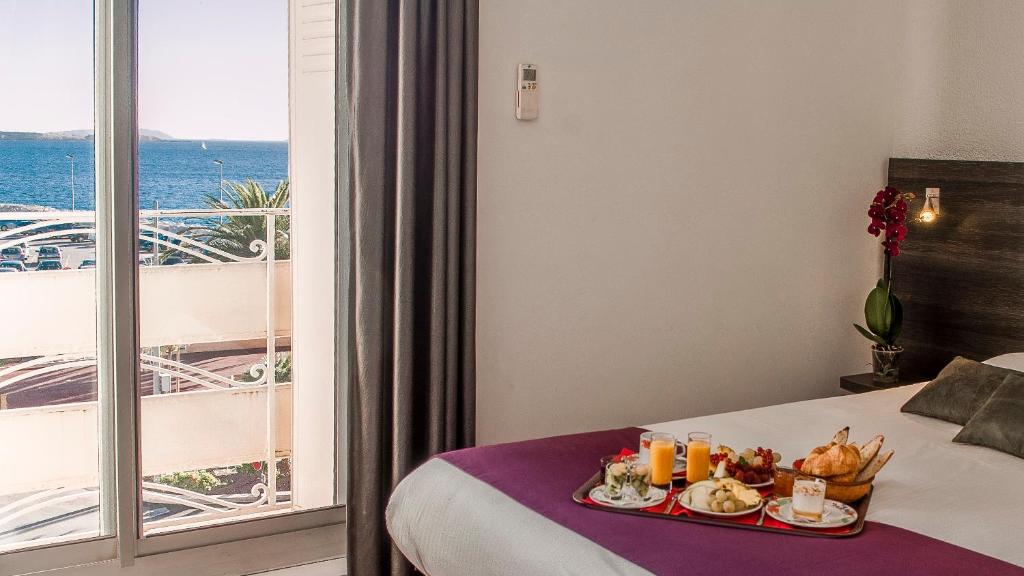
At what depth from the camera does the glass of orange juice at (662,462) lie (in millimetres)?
2430

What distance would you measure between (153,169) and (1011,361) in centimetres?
288

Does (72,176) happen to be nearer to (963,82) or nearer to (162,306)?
(162,306)

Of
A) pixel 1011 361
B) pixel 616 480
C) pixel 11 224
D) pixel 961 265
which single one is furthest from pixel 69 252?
Answer: pixel 961 265

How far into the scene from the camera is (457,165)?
3279mm

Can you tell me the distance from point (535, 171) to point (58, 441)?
1768 mm

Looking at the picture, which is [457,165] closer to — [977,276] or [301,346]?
[301,346]

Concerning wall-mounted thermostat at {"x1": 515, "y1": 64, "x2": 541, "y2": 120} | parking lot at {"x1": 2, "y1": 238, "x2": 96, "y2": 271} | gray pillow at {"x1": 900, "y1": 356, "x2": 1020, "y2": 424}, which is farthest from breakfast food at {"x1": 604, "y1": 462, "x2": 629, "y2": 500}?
parking lot at {"x1": 2, "y1": 238, "x2": 96, "y2": 271}

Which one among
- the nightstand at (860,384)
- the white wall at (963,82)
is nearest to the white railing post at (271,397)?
the nightstand at (860,384)

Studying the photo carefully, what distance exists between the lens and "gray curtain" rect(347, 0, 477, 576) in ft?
10.4

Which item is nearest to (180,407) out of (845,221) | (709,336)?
(709,336)

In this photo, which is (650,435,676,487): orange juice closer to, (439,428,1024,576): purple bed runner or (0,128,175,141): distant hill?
(439,428,1024,576): purple bed runner

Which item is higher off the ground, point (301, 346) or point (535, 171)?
point (535, 171)

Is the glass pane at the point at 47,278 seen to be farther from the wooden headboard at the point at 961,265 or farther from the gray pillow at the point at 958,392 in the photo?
the wooden headboard at the point at 961,265

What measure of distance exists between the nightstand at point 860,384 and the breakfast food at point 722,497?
74.1 inches
